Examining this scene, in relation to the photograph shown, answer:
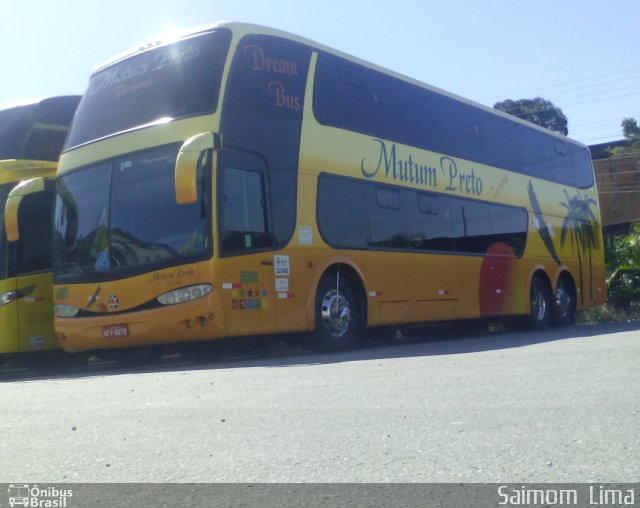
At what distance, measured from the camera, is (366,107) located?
1294cm

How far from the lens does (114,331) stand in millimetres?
10703

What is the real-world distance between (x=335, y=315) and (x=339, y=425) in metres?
6.16

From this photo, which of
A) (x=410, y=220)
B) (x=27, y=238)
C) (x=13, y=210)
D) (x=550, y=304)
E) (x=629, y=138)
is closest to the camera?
(x=13, y=210)

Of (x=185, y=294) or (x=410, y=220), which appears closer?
(x=185, y=294)

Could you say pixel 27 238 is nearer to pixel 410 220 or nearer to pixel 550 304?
pixel 410 220

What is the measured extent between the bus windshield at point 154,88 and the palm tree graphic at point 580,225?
11.5m

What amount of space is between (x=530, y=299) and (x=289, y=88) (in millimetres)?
8717

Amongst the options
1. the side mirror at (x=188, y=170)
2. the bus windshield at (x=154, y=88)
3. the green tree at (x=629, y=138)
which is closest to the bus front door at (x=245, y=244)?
the side mirror at (x=188, y=170)

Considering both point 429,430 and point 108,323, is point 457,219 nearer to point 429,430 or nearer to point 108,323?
point 108,323

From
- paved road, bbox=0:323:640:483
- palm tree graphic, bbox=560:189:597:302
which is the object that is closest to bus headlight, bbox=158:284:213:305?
paved road, bbox=0:323:640:483

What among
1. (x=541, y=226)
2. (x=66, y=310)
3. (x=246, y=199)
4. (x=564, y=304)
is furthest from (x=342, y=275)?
(x=564, y=304)

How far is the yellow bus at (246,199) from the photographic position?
33.3ft

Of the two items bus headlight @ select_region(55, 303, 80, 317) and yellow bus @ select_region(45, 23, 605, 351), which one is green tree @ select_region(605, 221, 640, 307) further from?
bus headlight @ select_region(55, 303, 80, 317)

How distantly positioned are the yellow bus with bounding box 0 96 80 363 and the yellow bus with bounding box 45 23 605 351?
1131mm
